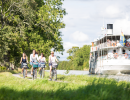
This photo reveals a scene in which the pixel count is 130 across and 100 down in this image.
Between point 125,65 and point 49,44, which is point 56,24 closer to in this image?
point 49,44

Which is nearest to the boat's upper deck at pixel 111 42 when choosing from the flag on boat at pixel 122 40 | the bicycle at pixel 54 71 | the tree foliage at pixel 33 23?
the flag on boat at pixel 122 40

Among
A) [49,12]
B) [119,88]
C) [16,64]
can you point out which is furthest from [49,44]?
[119,88]

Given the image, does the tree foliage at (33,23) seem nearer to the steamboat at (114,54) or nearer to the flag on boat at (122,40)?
the steamboat at (114,54)

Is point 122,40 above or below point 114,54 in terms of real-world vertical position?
above

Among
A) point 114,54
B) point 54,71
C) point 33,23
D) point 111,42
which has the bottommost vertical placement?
point 54,71

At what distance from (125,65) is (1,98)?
25.0 meters

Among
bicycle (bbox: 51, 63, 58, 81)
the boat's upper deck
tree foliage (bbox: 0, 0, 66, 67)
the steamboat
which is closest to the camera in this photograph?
bicycle (bbox: 51, 63, 58, 81)

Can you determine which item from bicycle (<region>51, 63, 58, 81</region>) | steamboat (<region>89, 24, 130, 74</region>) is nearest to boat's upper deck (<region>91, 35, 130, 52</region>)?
steamboat (<region>89, 24, 130, 74</region>)

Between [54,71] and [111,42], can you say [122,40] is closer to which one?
[111,42]

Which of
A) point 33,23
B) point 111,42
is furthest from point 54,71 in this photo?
point 111,42

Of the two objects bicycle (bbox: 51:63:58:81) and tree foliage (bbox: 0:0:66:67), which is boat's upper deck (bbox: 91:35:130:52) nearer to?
tree foliage (bbox: 0:0:66:67)

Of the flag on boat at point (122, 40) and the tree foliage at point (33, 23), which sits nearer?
the tree foliage at point (33, 23)

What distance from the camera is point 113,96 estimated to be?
6.74m

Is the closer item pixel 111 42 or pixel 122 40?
pixel 122 40
